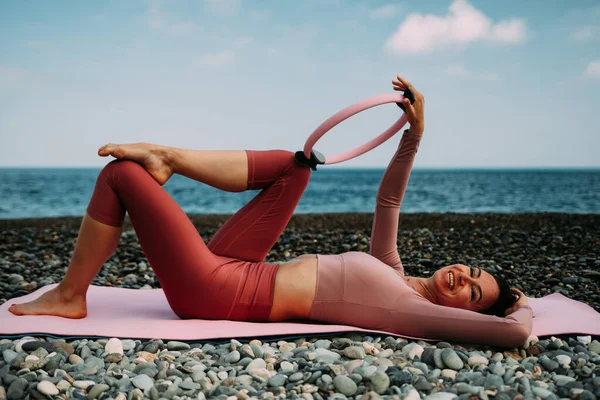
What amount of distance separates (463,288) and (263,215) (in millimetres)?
1381

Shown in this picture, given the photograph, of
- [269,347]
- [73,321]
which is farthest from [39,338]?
[269,347]

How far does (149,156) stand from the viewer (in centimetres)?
359

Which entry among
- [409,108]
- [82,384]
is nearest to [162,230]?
[82,384]


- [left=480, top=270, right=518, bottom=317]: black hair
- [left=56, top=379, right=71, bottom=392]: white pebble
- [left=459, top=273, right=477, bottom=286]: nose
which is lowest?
[left=56, top=379, right=71, bottom=392]: white pebble

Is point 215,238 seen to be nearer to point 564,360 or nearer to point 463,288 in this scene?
point 463,288

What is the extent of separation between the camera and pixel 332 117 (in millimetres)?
3771

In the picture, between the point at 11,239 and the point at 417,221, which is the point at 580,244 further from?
the point at 11,239

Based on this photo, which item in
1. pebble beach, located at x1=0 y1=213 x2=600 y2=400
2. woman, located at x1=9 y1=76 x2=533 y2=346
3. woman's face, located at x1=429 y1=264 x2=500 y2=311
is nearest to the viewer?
pebble beach, located at x1=0 y1=213 x2=600 y2=400

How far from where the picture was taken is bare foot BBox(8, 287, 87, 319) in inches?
154

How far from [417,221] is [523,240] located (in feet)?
10.1

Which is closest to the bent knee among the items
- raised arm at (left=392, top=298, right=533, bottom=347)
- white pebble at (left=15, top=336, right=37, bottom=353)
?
white pebble at (left=15, top=336, right=37, bottom=353)

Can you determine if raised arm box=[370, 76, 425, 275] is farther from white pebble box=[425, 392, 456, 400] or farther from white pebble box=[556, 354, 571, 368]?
white pebble box=[425, 392, 456, 400]

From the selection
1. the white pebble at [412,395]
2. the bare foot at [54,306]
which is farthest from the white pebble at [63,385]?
the white pebble at [412,395]

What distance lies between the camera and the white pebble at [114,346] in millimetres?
3449
